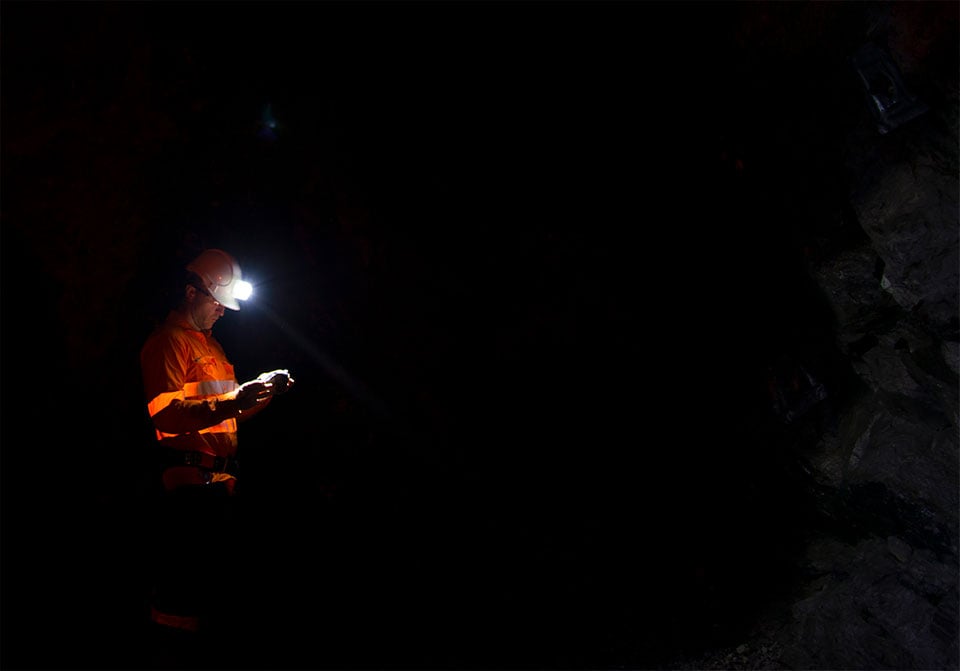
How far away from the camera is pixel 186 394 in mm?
3111

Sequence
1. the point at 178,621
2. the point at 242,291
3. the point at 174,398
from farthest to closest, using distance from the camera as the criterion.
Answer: the point at 242,291 < the point at 178,621 < the point at 174,398

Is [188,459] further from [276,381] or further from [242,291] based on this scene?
[242,291]

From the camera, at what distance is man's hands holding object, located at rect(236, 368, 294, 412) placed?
3.04 metres

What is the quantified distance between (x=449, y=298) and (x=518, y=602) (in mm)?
2278

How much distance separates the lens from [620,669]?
11.2 ft

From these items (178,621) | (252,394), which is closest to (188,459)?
(252,394)

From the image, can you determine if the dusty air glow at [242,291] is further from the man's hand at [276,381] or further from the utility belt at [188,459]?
the utility belt at [188,459]

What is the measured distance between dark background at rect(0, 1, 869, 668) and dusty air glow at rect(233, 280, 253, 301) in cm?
47

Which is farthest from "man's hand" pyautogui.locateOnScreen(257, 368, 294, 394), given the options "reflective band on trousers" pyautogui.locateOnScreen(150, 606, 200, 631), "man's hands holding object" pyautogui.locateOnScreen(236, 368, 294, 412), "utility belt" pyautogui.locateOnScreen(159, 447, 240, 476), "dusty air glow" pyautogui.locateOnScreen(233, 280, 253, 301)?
"reflective band on trousers" pyautogui.locateOnScreen(150, 606, 200, 631)

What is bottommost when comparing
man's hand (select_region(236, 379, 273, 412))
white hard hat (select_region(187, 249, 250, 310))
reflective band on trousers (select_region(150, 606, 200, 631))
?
reflective band on trousers (select_region(150, 606, 200, 631))

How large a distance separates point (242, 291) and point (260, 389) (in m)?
0.88

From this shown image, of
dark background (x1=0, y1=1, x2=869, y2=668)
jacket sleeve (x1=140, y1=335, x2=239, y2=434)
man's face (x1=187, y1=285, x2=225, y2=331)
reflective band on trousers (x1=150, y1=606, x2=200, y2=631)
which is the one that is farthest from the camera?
dark background (x1=0, y1=1, x2=869, y2=668)

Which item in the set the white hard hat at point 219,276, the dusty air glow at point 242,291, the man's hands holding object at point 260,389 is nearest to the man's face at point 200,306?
the white hard hat at point 219,276

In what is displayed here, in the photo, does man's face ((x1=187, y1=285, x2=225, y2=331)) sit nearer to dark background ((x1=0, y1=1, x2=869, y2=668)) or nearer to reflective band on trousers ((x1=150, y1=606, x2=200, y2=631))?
dark background ((x1=0, y1=1, x2=869, y2=668))
